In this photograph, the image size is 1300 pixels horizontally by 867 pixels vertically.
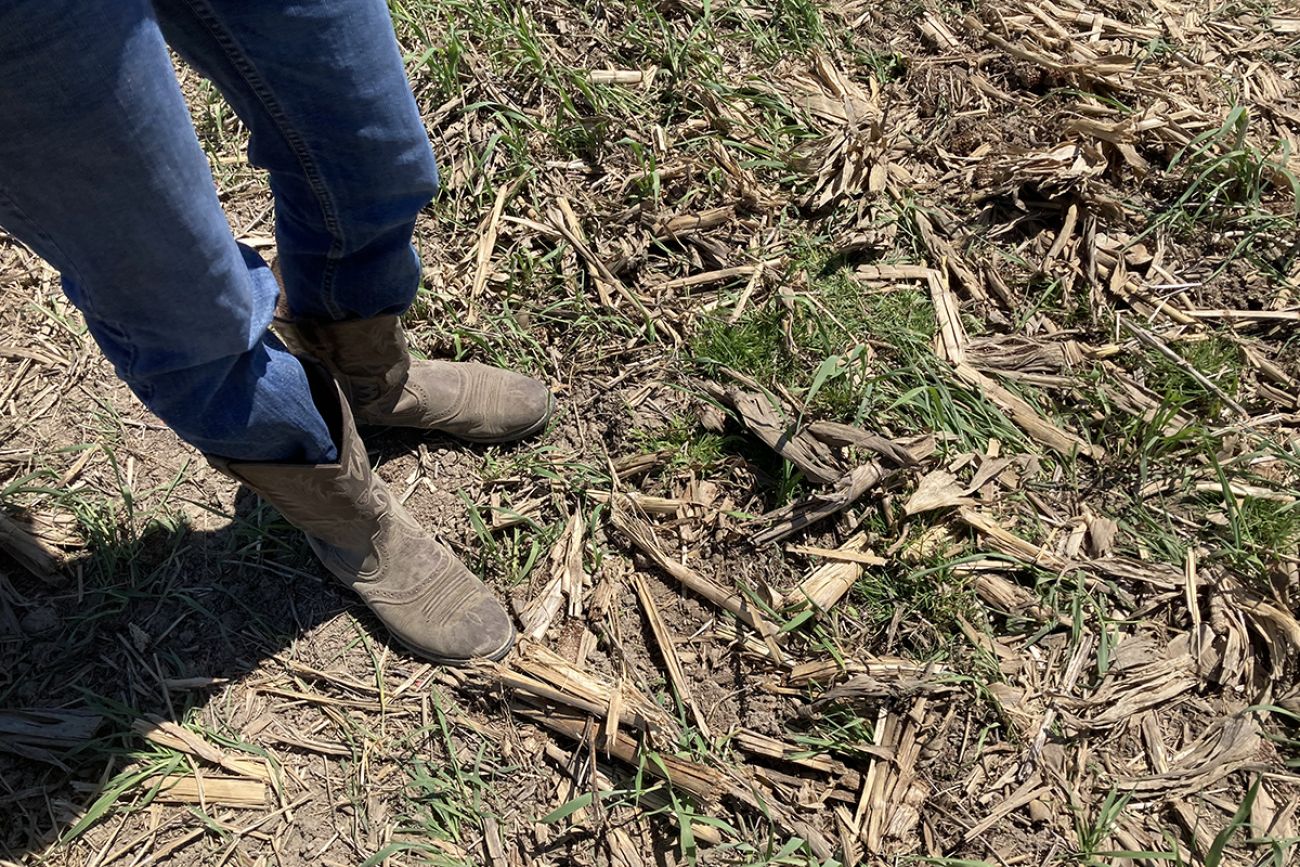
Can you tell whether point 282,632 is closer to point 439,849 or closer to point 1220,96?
point 439,849

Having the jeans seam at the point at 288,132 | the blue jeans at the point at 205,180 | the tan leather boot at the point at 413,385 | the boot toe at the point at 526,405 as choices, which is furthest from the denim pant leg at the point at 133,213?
the boot toe at the point at 526,405

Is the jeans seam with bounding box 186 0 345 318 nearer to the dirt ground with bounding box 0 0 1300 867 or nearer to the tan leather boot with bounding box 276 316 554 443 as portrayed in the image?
the tan leather boot with bounding box 276 316 554 443

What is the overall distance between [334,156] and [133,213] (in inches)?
15.4

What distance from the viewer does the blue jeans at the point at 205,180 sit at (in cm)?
104

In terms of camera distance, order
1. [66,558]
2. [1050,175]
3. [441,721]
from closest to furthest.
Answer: [441,721] → [66,558] → [1050,175]

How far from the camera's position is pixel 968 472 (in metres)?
2.34

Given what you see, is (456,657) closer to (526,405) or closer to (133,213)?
(526,405)

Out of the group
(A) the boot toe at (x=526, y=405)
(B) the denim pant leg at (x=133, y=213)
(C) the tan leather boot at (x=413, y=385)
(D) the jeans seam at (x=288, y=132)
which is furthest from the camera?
(A) the boot toe at (x=526, y=405)

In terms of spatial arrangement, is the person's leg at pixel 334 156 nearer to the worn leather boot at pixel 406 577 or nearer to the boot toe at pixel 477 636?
→ the worn leather boot at pixel 406 577

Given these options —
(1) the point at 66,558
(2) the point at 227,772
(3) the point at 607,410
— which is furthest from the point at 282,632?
(3) the point at 607,410

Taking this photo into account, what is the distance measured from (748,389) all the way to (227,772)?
1509 mm

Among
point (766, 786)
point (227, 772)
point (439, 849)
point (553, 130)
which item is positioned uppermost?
point (553, 130)

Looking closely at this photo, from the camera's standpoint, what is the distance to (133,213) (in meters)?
1.16

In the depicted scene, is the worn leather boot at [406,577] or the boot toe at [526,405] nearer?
the worn leather boot at [406,577]
